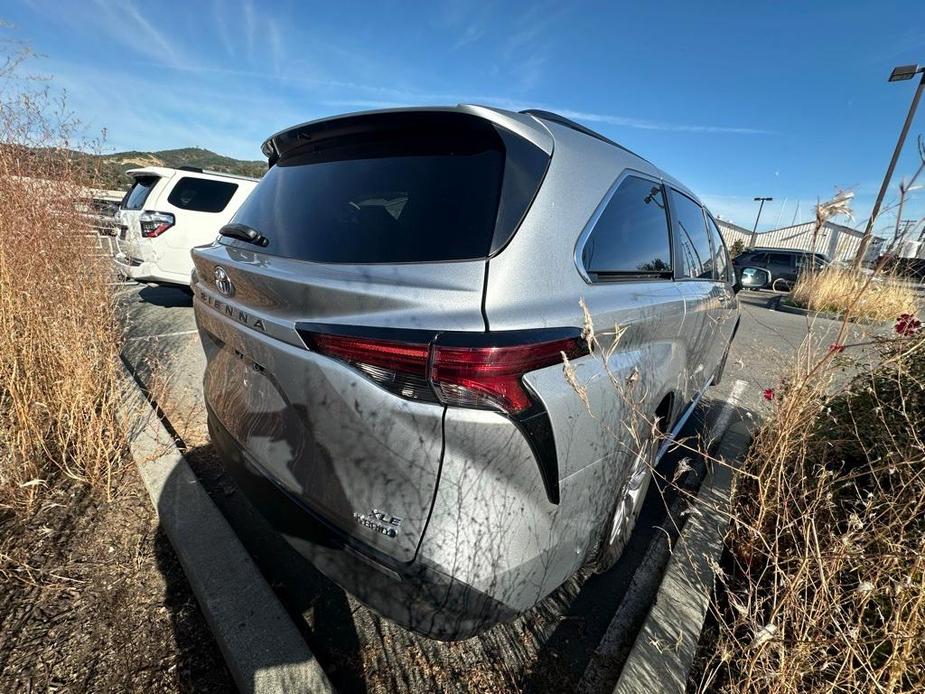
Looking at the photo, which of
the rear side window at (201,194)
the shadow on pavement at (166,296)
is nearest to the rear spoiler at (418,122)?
the rear side window at (201,194)

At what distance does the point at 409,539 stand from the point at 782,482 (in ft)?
5.39

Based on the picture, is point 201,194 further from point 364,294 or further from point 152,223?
point 364,294

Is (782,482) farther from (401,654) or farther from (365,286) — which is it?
(365,286)

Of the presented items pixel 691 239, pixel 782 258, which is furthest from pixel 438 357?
pixel 782 258

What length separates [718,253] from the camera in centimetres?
366

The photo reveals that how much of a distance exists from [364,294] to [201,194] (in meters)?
7.11

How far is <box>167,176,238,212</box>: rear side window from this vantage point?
6449mm

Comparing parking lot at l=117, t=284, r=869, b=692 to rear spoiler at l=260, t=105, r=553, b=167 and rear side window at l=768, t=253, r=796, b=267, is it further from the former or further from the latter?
rear side window at l=768, t=253, r=796, b=267

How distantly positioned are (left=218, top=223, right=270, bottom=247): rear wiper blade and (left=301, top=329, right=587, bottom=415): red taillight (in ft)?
2.60

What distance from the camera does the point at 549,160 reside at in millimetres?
1438

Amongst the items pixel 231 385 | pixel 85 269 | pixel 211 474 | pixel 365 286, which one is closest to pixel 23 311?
pixel 85 269

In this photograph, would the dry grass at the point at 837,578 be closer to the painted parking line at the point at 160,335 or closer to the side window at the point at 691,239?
the side window at the point at 691,239

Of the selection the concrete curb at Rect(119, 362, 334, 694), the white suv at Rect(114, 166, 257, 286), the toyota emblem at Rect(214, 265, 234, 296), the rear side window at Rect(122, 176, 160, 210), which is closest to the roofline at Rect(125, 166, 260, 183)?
the white suv at Rect(114, 166, 257, 286)

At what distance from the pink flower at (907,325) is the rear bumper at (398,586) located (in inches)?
87.6
